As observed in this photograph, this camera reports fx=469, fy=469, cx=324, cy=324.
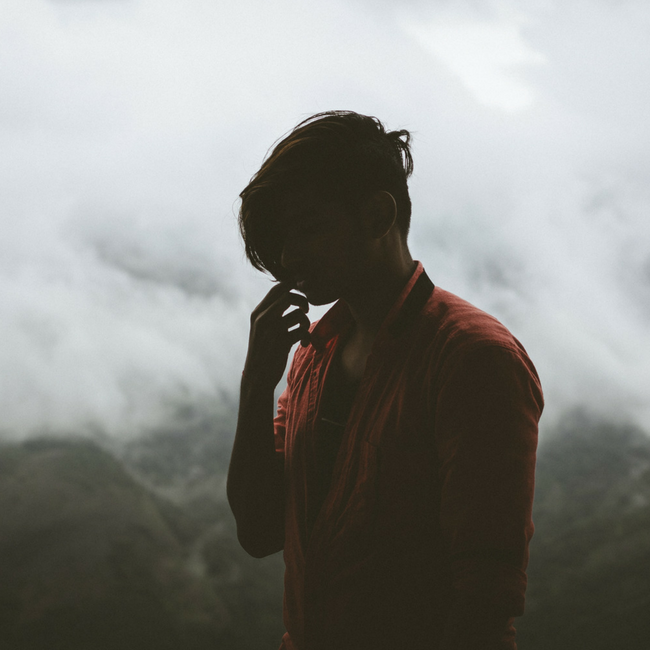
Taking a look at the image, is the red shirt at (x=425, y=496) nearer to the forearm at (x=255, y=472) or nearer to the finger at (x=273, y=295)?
the forearm at (x=255, y=472)

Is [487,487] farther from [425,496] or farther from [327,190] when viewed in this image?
[327,190]

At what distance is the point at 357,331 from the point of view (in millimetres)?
1107

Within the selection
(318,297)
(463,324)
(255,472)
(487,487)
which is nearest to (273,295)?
(318,297)

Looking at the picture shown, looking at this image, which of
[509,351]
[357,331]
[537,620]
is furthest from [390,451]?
[537,620]

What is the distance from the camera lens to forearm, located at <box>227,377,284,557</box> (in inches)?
42.9

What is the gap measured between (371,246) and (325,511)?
0.53m

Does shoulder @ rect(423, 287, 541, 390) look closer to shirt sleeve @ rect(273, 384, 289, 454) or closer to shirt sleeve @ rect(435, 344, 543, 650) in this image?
shirt sleeve @ rect(435, 344, 543, 650)

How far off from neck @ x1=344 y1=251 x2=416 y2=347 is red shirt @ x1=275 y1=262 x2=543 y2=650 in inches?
2.2

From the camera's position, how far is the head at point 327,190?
95 cm

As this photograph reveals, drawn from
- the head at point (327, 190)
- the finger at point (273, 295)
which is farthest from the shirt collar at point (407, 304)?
the finger at point (273, 295)

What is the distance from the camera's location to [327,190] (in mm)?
958

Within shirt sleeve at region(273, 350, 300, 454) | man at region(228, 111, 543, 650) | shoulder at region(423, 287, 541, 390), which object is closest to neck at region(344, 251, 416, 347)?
man at region(228, 111, 543, 650)

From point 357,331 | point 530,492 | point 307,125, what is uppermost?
point 307,125

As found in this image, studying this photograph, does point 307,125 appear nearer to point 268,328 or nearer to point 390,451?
point 268,328
